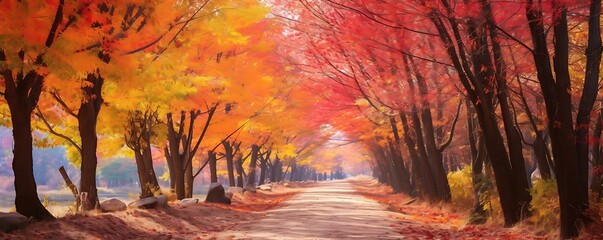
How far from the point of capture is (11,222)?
10.0m

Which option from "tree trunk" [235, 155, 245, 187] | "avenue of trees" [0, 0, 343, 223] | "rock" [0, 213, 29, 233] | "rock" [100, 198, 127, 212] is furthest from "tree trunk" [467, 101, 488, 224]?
"tree trunk" [235, 155, 245, 187]

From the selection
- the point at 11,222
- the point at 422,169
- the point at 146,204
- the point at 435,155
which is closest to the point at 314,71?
the point at 435,155

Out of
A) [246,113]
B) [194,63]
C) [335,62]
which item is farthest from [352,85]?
[246,113]

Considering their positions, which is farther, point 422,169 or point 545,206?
point 422,169

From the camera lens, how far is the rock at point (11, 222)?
9844 mm

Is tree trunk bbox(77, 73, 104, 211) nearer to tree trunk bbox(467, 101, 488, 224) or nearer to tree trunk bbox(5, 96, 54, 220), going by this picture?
tree trunk bbox(5, 96, 54, 220)

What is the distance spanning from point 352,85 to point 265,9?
202 inches

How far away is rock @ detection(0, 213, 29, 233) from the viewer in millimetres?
9844

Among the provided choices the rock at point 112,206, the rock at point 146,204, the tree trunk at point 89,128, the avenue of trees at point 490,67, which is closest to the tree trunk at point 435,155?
the avenue of trees at point 490,67

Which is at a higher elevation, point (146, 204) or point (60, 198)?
point (60, 198)

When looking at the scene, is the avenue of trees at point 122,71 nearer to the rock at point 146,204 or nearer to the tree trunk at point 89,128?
the tree trunk at point 89,128

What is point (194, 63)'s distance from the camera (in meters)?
18.9

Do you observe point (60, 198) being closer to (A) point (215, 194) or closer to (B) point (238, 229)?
(A) point (215, 194)

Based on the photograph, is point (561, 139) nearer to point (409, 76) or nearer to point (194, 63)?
point (409, 76)
